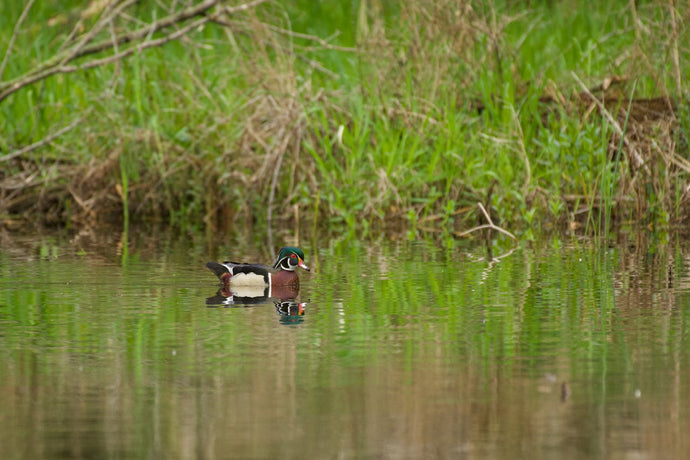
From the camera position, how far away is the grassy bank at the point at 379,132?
1173 centimetres

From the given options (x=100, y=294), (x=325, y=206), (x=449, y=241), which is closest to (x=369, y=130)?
(x=325, y=206)

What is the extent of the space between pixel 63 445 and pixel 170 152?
9.10m

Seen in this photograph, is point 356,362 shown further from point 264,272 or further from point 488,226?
point 488,226

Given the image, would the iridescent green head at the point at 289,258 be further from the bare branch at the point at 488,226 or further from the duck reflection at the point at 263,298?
the bare branch at the point at 488,226

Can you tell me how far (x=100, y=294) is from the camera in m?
8.02

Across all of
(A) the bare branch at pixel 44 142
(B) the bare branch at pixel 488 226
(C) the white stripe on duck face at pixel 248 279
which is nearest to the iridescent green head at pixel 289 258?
(C) the white stripe on duck face at pixel 248 279

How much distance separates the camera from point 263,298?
26.9 feet

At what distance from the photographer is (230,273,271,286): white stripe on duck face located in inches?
332

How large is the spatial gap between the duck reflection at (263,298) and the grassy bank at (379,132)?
11.5ft

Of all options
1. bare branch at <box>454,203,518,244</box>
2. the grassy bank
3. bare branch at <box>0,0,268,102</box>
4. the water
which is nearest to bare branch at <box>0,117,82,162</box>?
the grassy bank

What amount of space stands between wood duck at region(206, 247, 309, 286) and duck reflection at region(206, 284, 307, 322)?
34 millimetres

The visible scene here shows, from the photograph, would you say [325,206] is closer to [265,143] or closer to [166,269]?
[265,143]

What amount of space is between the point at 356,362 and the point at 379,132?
6.51 meters

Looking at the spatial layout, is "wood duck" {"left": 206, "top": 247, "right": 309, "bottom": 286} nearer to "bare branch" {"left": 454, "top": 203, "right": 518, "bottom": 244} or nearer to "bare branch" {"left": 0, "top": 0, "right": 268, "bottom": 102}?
"bare branch" {"left": 454, "top": 203, "right": 518, "bottom": 244}
